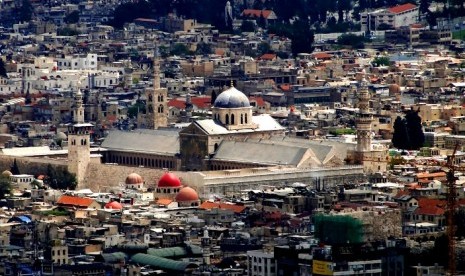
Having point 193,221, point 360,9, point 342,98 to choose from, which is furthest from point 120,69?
point 193,221

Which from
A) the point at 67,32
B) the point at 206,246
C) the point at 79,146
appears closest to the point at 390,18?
the point at 67,32

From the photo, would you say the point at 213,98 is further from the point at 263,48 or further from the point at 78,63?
the point at 263,48

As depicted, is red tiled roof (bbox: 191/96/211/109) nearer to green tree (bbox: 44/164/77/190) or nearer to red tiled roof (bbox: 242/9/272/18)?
green tree (bbox: 44/164/77/190)

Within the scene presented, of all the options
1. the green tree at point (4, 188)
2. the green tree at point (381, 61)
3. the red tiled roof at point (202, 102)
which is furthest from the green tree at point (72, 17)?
the green tree at point (4, 188)

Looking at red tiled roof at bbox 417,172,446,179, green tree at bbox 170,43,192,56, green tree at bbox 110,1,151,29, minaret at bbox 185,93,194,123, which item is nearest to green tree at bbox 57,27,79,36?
green tree at bbox 110,1,151,29

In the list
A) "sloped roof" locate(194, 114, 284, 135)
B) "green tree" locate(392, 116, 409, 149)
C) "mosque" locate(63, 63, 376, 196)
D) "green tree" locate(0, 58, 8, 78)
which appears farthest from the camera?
"green tree" locate(0, 58, 8, 78)

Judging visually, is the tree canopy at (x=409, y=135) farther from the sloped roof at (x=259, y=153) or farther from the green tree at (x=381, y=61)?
the green tree at (x=381, y=61)

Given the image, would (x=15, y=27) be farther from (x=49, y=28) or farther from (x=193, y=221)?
(x=193, y=221)
